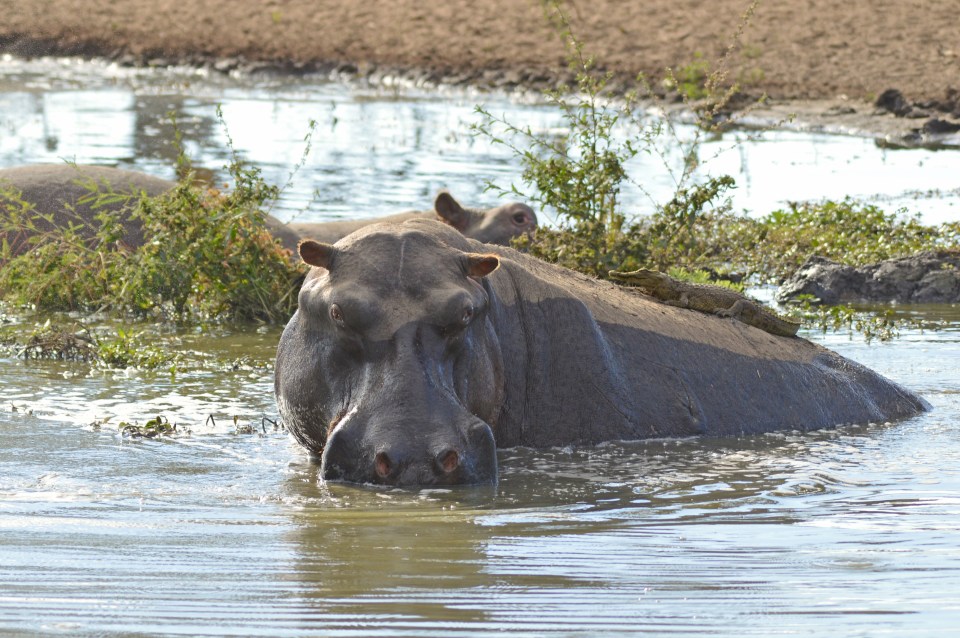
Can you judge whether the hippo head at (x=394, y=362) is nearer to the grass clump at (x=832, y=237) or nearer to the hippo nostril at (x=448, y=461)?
the hippo nostril at (x=448, y=461)

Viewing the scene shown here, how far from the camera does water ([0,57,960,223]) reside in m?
16.3

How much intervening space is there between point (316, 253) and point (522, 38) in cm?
2496

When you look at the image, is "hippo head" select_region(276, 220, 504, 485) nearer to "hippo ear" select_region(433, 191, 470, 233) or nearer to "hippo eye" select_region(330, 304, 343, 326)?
"hippo eye" select_region(330, 304, 343, 326)

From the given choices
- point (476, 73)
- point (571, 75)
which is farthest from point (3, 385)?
point (476, 73)

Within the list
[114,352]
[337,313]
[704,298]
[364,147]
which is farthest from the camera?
[364,147]

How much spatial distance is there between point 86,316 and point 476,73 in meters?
19.9

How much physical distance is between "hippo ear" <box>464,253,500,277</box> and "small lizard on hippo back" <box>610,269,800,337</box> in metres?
1.77

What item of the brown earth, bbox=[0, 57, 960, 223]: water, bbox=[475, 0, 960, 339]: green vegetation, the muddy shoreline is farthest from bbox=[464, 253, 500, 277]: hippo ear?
the brown earth

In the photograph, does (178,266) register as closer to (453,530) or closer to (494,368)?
(494,368)

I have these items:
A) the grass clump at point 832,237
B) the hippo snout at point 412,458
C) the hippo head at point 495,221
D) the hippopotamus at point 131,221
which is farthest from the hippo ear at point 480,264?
the hippo head at point 495,221

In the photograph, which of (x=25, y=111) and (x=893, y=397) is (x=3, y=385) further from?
(x=25, y=111)

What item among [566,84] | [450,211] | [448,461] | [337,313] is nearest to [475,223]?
[450,211]

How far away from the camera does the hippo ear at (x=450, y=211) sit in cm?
1246

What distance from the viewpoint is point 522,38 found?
30312mm
